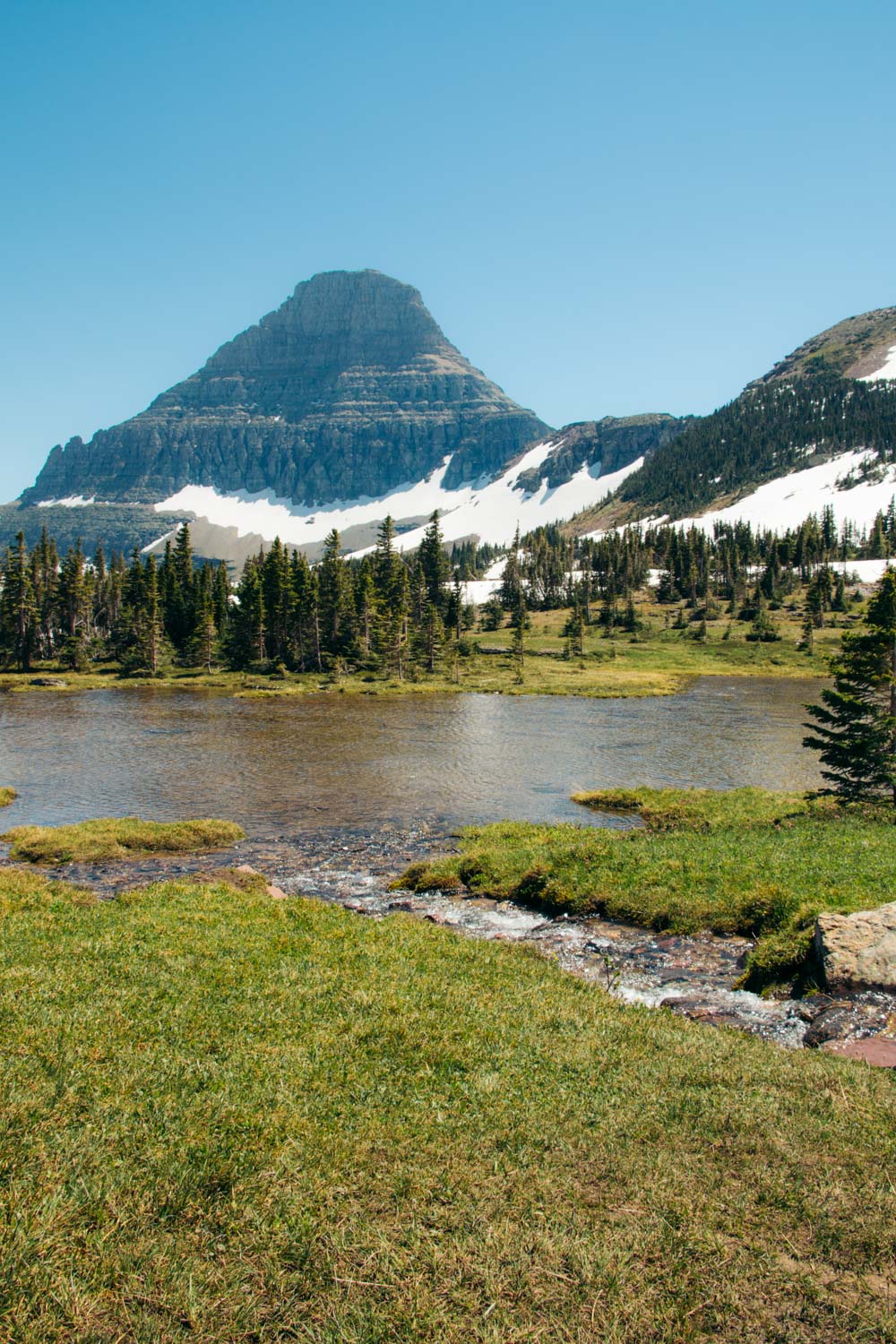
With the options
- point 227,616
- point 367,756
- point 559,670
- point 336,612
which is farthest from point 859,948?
point 227,616

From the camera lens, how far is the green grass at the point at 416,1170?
6055 mm

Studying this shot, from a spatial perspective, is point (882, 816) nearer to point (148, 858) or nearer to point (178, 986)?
point (178, 986)

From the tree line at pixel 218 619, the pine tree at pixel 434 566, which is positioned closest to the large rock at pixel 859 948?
the tree line at pixel 218 619

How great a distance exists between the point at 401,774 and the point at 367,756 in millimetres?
6231

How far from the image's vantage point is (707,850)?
23.7m

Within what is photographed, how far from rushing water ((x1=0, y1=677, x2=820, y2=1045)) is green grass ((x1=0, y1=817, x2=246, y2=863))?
123 cm

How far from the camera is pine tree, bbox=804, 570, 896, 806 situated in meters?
29.7

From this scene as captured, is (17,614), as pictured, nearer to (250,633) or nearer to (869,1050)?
(250,633)

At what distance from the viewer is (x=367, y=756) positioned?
5194 cm

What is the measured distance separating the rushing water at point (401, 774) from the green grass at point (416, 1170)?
5.08 metres

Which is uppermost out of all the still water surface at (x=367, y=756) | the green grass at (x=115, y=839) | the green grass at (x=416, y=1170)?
the green grass at (x=416, y=1170)

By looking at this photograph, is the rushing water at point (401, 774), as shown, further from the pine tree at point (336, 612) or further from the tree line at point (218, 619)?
the pine tree at point (336, 612)

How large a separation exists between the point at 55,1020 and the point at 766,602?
185082mm

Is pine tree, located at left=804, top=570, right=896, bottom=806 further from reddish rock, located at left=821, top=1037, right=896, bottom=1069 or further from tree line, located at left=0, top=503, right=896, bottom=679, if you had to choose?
tree line, located at left=0, top=503, right=896, bottom=679
